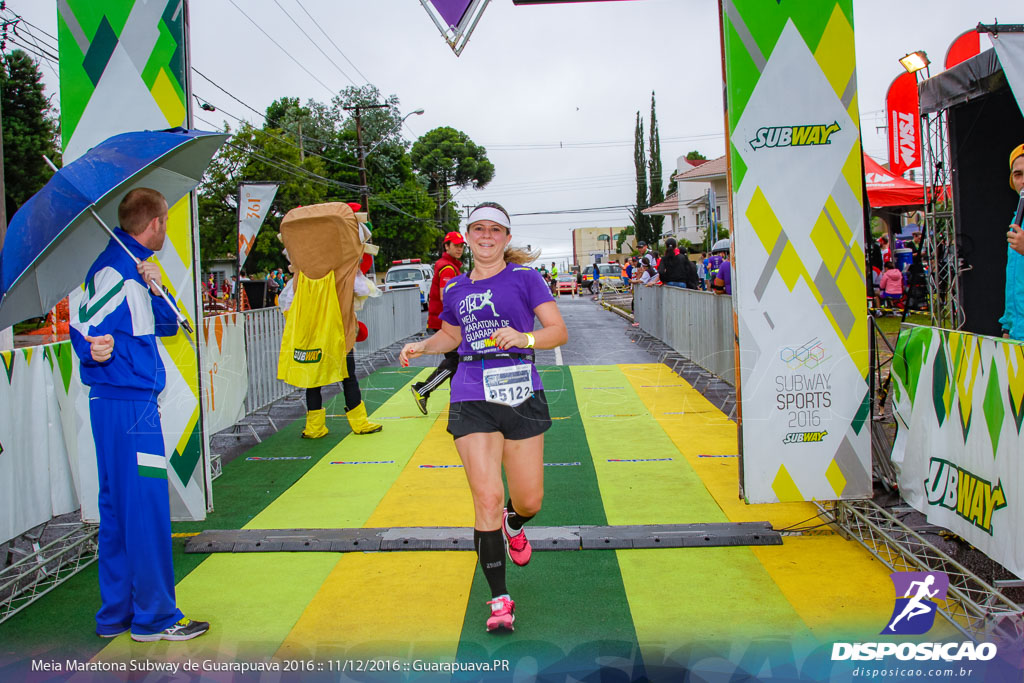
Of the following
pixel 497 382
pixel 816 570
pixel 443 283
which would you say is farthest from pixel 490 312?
pixel 443 283

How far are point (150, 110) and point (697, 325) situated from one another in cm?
954

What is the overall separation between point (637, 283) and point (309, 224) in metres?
14.8

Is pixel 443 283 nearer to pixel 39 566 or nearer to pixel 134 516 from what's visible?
pixel 39 566

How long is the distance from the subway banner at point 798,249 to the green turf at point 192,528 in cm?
367

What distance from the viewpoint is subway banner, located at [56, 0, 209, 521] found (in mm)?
4758

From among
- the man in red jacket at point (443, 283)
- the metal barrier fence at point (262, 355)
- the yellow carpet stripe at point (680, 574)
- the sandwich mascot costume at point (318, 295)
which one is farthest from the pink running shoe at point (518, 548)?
the metal barrier fence at point (262, 355)

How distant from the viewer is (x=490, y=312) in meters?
3.89

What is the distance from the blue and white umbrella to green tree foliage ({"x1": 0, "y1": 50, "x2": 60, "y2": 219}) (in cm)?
2893

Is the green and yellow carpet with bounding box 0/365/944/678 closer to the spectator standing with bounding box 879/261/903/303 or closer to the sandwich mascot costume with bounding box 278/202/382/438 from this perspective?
the sandwich mascot costume with bounding box 278/202/382/438

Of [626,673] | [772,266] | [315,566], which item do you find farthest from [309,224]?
[626,673]

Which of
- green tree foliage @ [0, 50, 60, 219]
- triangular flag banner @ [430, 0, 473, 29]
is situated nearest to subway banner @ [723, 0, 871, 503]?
triangular flag banner @ [430, 0, 473, 29]

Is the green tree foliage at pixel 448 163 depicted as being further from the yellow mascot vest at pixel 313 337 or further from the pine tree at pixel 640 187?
the yellow mascot vest at pixel 313 337

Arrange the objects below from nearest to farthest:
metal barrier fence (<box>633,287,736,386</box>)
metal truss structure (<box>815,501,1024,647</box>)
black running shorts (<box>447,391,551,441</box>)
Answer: metal truss structure (<box>815,501,1024,647</box>)
black running shorts (<box>447,391,551,441</box>)
metal barrier fence (<box>633,287,736,386</box>)

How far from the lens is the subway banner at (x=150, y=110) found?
4758 millimetres
